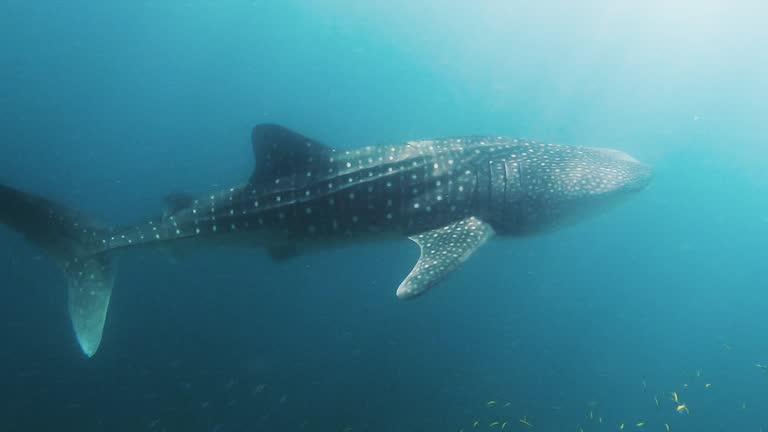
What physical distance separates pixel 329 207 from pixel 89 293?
11.2 feet

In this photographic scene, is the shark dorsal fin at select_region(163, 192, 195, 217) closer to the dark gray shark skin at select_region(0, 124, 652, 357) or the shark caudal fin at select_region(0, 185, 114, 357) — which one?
the dark gray shark skin at select_region(0, 124, 652, 357)

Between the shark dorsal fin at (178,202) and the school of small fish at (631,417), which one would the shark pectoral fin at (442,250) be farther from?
the school of small fish at (631,417)

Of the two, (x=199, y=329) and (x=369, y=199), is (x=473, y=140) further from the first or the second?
(x=199, y=329)

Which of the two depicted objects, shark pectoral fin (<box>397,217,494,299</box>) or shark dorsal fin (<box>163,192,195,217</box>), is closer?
shark pectoral fin (<box>397,217,494,299</box>)

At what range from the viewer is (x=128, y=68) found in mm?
49500

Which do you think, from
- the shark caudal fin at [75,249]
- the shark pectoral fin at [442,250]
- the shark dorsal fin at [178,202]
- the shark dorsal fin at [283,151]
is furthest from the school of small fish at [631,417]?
the shark caudal fin at [75,249]

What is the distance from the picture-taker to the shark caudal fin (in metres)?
5.54

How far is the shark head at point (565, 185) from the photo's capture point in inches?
239

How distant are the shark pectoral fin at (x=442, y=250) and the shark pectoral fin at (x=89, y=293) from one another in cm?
398

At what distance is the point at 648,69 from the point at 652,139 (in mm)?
24920

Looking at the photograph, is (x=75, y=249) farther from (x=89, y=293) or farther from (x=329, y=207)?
(x=329, y=207)

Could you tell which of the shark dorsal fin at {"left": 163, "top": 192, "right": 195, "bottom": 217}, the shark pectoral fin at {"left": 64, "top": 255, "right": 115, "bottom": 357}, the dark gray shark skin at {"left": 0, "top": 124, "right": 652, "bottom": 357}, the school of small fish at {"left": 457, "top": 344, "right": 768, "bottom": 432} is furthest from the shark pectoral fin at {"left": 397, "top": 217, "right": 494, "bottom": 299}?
the school of small fish at {"left": 457, "top": 344, "right": 768, "bottom": 432}

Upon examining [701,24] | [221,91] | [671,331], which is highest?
[701,24]

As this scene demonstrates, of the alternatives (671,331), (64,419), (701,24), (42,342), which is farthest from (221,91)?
(701,24)
